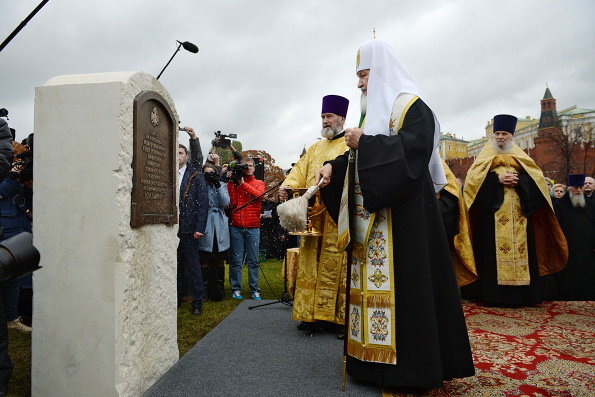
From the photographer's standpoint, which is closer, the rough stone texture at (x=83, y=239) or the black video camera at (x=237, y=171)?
the rough stone texture at (x=83, y=239)

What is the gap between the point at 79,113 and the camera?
95.2 inches

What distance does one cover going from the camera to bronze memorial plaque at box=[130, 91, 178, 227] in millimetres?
A: 2549

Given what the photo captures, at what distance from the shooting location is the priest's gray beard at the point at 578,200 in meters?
6.30

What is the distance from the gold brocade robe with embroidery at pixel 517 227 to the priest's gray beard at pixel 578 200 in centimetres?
92

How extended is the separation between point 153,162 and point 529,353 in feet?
11.5

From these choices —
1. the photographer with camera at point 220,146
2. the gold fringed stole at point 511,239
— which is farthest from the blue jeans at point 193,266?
the gold fringed stole at point 511,239

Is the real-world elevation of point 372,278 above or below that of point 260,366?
above

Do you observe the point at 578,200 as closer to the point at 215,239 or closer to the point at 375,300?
the point at 375,300

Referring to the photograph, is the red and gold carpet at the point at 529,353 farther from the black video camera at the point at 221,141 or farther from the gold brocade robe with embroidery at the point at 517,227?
the black video camera at the point at 221,141

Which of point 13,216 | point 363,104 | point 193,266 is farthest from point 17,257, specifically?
point 193,266

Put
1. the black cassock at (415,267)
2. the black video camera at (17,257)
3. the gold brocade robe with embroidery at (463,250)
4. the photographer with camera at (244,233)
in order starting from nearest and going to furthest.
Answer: the black video camera at (17,257), the black cassock at (415,267), the gold brocade robe with embroidery at (463,250), the photographer with camera at (244,233)

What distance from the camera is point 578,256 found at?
244 inches

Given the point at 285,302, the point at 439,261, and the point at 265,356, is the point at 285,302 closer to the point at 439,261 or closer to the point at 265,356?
the point at 265,356

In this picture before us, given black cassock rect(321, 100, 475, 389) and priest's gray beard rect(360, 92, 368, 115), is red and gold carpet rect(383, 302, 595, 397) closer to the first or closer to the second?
black cassock rect(321, 100, 475, 389)
